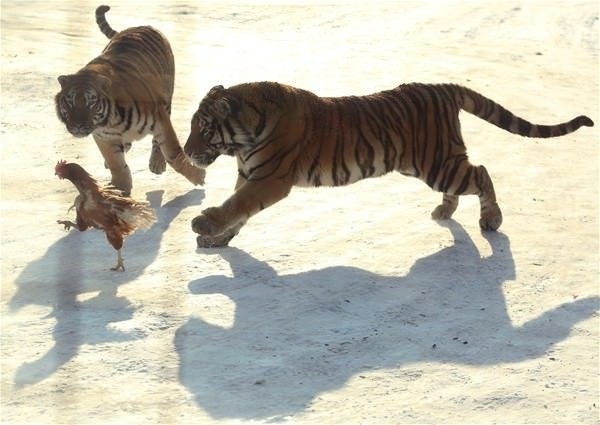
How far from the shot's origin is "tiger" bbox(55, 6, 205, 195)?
713 cm

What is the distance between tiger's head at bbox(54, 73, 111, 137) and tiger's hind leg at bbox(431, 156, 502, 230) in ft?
6.95

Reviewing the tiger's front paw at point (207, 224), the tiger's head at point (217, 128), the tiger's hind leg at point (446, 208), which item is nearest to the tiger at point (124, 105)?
the tiger's head at point (217, 128)

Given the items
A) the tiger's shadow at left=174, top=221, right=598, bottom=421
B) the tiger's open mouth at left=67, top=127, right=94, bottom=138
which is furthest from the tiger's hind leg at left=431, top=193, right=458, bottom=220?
the tiger's open mouth at left=67, top=127, right=94, bottom=138

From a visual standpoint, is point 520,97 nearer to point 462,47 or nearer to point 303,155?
point 462,47

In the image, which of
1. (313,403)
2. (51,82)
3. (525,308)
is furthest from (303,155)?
(51,82)

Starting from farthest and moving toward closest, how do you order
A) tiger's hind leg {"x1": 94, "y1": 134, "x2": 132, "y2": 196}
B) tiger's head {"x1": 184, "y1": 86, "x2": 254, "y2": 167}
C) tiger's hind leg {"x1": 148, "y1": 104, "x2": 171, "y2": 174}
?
tiger's hind leg {"x1": 148, "y1": 104, "x2": 171, "y2": 174}
tiger's hind leg {"x1": 94, "y1": 134, "x2": 132, "y2": 196}
tiger's head {"x1": 184, "y1": 86, "x2": 254, "y2": 167}

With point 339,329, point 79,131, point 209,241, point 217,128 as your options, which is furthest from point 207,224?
point 79,131

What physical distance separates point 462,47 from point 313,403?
799 centimetres

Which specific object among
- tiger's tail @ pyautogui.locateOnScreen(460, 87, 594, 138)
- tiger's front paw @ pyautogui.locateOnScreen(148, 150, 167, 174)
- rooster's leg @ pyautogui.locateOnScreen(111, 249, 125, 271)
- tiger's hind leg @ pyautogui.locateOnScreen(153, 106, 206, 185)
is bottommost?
tiger's front paw @ pyautogui.locateOnScreen(148, 150, 167, 174)

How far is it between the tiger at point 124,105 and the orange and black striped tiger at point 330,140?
92 cm

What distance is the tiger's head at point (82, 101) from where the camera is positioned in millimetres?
7090

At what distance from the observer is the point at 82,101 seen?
7.10 meters

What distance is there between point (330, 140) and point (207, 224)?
2.93 ft

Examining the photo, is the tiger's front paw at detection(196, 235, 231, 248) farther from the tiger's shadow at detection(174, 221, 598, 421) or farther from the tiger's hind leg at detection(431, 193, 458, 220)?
the tiger's hind leg at detection(431, 193, 458, 220)
